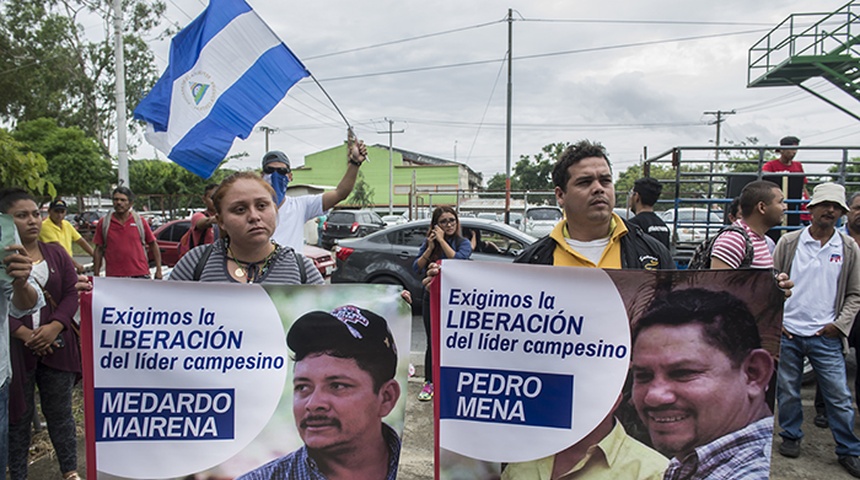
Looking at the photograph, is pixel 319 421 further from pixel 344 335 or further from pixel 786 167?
pixel 786 167

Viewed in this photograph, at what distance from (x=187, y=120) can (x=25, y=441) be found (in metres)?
2.27

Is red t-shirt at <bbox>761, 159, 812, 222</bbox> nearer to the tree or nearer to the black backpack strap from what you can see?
the black backpack strap

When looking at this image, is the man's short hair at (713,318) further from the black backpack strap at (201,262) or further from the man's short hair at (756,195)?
the black backpack strap at (201,262)

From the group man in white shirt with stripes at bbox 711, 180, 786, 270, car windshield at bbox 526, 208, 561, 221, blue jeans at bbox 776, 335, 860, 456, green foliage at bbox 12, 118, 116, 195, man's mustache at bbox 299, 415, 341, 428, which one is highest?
green foliage at bbox 12, 118, 116, 195

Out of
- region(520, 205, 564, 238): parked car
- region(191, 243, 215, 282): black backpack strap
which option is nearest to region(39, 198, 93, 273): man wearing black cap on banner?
region(191, 243, 215, 282): black backpack strap

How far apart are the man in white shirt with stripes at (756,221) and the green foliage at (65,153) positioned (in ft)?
87.5

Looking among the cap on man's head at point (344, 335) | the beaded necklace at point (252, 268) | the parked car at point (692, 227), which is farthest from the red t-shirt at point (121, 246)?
the parked car at point (692, 227)

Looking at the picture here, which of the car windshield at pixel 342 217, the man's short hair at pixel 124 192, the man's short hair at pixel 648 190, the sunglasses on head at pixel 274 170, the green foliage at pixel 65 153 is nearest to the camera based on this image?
the sunglasses on head at pixel 274 170

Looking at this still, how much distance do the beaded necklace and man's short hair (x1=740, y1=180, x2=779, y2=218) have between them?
2957 millimetres

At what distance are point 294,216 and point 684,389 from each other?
2.55m

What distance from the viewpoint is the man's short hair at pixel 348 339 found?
87.5 inches

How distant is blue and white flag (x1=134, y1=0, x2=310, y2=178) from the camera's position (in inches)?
153

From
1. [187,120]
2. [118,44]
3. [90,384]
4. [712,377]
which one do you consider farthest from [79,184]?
[712,377]

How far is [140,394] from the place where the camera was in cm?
219
